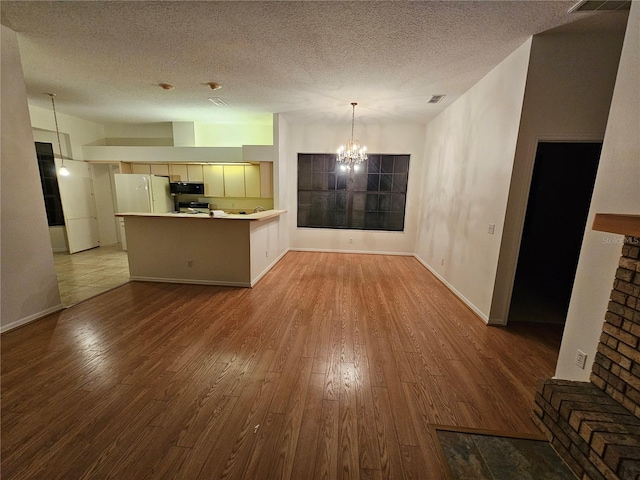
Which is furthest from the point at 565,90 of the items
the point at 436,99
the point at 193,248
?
the point at 193,248

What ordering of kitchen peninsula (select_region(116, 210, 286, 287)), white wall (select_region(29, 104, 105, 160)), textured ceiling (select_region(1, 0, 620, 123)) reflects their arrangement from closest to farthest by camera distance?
textured ceiling (select_region(1, 0, 620, 123)) → kitchen peninsula (select_region(116, 210, 286, 287)) → white wall (select_region(29, 104, 105, 160))

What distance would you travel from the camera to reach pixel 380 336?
2.62 m

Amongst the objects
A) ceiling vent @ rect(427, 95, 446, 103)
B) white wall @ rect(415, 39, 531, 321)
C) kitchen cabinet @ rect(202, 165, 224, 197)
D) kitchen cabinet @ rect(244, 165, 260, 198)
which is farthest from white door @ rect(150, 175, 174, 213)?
white wall @ rect(415, 39, 531, 321)

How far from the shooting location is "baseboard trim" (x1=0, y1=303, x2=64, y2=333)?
2.51 m

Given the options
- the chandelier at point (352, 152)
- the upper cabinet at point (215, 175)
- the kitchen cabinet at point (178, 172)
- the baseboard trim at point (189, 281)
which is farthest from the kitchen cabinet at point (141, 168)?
the chandelier at point (352, 152)

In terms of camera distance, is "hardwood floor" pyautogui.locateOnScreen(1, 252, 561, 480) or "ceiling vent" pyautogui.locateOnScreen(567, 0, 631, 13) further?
"ceiling vent" pyautogui.locateOnScreen(567, 0, 631, 13)

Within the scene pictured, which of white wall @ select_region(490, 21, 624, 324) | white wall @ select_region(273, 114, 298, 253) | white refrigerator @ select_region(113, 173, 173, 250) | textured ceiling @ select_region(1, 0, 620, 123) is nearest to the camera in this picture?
textured ceiling @ select_region(1, 0, 620, 123)

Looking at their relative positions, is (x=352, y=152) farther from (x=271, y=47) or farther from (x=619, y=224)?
(x=619, y=224)

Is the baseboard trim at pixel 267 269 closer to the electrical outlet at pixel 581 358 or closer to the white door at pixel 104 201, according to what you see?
the electrical outlet at pixel 581 358

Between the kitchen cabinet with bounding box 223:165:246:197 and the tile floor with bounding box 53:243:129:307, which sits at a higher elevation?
the kitchen cabinet with bounding box 223:165:246:197

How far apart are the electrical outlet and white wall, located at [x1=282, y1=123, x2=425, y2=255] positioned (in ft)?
14.3

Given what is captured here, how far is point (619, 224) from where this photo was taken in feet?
4.42

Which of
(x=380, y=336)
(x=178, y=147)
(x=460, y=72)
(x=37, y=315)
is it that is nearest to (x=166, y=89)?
(x=178, y=147)

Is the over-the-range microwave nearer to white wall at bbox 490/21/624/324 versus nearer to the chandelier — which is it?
the chandelier
